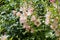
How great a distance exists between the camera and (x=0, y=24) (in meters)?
2.58

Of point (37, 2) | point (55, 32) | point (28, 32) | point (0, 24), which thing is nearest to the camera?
point (55, 32)

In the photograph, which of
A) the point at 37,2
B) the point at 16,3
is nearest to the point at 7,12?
the point at 16,3

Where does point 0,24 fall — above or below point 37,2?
below

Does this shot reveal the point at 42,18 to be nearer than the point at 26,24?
No

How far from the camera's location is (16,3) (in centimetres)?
288

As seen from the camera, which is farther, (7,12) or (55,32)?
(7,12)

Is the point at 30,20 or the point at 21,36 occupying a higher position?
the point at 30,20

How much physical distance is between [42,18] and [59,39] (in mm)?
392

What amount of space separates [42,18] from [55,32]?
1.17 feet

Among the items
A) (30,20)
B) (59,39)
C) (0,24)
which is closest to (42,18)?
(30,20)

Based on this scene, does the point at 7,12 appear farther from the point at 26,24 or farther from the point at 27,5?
the point at 26,24

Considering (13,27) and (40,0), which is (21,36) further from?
(40,0)

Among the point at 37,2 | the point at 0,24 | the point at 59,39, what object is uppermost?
the point at 37,2

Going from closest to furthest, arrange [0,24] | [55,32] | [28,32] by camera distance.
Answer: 1. [55,32]
2. [28,32]
3. [0,24]
